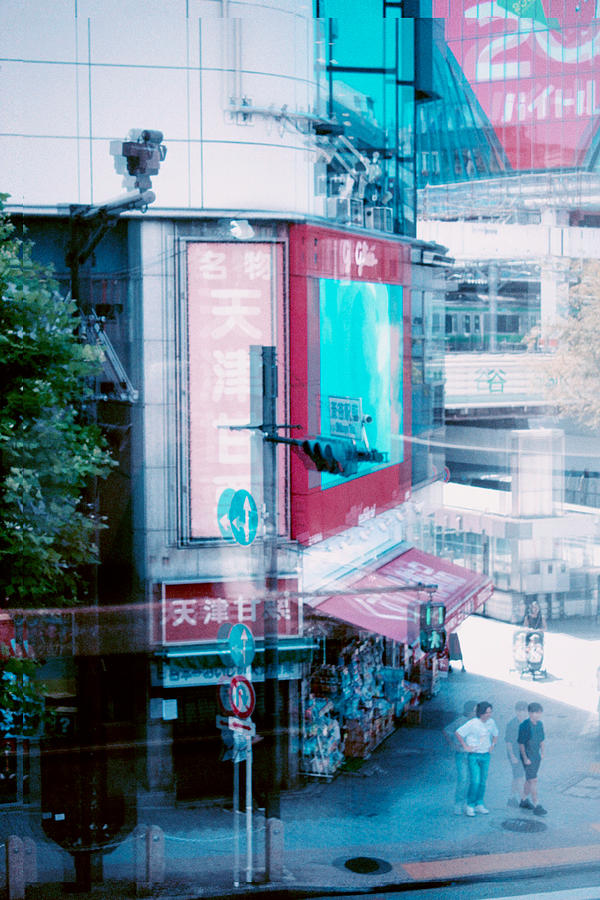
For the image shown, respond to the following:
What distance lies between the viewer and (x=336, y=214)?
12.3m

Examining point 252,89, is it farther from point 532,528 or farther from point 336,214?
point 532,528

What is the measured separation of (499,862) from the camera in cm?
910

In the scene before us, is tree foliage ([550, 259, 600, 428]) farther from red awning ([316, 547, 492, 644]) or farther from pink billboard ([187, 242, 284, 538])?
pink billboard ([187, 242, 284, 538])

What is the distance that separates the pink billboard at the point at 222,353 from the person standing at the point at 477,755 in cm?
383

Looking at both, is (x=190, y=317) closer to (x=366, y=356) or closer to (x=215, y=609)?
(x=366, y=356)

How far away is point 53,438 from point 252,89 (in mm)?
5465

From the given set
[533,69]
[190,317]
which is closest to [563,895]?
[190,317]

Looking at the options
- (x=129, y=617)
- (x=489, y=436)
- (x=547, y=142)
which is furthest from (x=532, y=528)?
(x=129, y=617)

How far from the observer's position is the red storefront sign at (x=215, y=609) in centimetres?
1091

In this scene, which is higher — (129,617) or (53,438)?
(53,438)

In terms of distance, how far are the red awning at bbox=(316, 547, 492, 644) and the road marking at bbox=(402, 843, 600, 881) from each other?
9.89 feet

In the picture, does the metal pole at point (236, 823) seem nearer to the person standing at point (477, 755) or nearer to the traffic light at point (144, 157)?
the person standing at point (477, 755)

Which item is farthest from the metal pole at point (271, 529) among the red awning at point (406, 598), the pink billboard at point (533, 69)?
the pink billboard at point (533, 69)

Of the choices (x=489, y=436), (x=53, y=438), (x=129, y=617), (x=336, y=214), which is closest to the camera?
(x=53, y=438)
